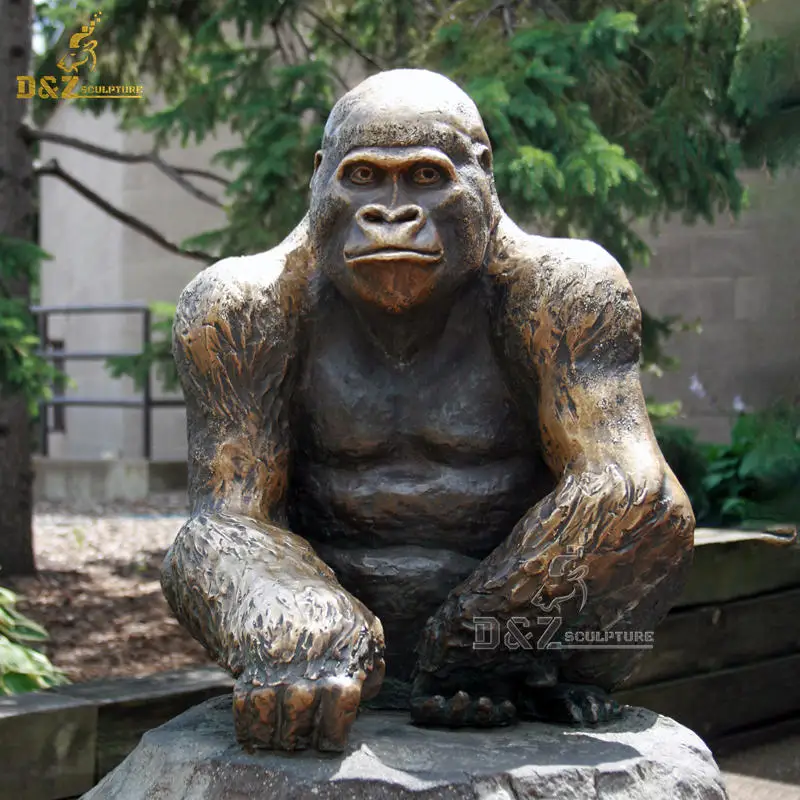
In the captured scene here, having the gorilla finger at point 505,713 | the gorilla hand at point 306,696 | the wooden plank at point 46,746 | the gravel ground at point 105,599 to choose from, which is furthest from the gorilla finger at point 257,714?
the gravel ground at point 105,599

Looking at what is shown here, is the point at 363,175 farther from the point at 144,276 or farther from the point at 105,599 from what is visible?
the point at 144,276

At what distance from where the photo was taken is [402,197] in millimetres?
2498

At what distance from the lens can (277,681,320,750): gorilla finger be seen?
2.13m

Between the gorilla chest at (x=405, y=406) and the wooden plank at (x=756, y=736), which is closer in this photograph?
the gorilla chest at (x=405, y=406)

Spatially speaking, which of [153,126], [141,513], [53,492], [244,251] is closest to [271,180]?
[244,251]

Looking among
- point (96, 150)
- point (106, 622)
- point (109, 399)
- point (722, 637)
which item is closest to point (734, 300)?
point (722, 637)

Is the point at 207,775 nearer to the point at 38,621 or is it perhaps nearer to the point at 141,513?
the point at 38,621

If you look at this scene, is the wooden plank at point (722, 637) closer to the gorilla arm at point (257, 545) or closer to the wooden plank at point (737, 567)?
the wooden plank at point (737, 567)

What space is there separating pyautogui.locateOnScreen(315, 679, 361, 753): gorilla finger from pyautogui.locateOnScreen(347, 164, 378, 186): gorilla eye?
0.99 m

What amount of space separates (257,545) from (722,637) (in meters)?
2.93

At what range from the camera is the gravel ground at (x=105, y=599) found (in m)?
5.43

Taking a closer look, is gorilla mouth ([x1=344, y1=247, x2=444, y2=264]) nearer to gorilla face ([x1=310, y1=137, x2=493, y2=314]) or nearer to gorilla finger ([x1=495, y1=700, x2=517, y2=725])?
gorilla face ([x1=310, y1=137, x2=493, y2=314])

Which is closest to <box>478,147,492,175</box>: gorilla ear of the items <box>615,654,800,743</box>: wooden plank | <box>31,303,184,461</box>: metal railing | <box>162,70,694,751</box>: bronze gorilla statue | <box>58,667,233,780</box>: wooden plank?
<box>162,70,694,751</box>: bronze gorilla statue

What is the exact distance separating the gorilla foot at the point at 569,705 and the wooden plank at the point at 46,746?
4.16ft
